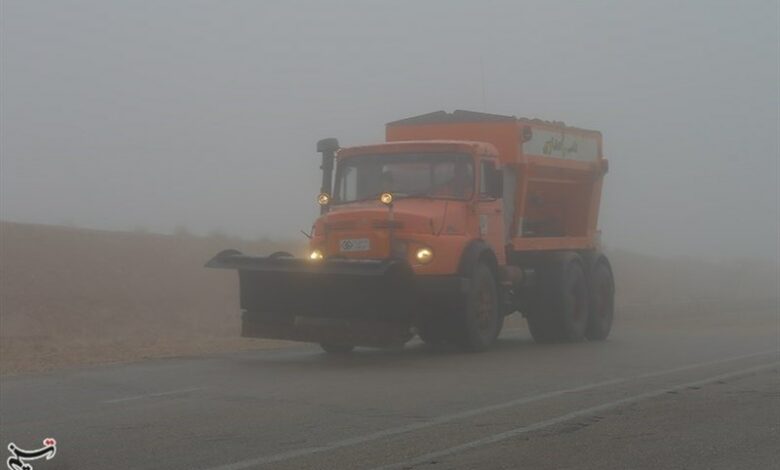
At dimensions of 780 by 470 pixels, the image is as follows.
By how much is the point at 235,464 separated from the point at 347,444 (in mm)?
1064

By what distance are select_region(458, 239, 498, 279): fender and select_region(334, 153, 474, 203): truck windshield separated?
0.70 meters

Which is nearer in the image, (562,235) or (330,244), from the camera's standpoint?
(330,244)

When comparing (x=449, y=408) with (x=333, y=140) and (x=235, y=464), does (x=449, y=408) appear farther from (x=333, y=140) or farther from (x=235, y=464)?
(x=333, y=140)

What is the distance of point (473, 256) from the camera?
15.9 m

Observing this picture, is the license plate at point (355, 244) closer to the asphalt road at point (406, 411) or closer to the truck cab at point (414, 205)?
the truck cab at point (414, 205)

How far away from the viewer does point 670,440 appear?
9141 mm

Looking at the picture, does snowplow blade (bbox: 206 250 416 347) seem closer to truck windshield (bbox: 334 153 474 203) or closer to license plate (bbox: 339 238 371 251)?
license plate (bbox: 339 238 371 251)

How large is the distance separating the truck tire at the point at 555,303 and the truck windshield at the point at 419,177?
3740 millimetres

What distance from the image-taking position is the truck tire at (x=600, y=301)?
68.6 feet

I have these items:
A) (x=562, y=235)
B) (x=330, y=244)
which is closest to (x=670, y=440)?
(x=330, y=244)

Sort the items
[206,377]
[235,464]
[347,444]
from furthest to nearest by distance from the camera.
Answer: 1. [206,377]
2. [347,444]
3. [235,464]

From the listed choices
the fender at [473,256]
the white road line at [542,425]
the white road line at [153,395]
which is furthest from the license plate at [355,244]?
the white road line at [542,425]

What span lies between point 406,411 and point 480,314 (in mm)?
5951

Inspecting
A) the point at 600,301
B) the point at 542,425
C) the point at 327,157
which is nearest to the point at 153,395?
the point at 542,425
